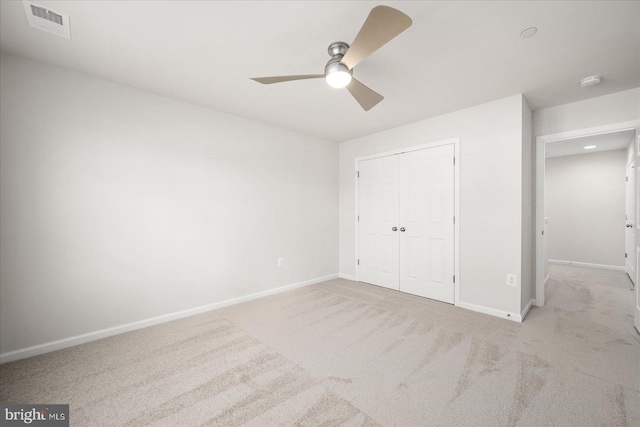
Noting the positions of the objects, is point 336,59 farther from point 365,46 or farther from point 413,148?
point 413,148

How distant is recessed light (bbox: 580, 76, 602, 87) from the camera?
2465mm

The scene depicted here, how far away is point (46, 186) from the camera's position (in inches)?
89.2

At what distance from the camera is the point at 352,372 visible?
1.96 meters

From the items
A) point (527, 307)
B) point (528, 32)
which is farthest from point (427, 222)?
point (528, 32)

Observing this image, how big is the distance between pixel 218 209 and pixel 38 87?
1.84 metres

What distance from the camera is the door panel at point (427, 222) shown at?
3414mm

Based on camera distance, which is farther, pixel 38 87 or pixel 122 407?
pixel 38 87

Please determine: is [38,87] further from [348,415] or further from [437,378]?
[437,378]

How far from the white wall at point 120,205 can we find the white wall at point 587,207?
18.7 feet

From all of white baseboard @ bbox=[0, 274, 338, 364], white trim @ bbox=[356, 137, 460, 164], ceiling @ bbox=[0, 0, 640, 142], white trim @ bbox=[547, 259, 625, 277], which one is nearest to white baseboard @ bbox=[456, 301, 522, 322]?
white trim @ bbox=[356, 137, 460, 164]

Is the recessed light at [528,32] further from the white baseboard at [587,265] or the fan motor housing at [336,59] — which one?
the white baseboard at [587,265]

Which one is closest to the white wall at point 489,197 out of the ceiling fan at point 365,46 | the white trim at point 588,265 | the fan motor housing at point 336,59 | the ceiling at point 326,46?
the ceiling at point 326,46

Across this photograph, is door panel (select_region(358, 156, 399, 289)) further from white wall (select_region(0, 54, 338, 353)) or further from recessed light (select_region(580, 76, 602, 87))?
recessed light (select_region(580, 76, 602, 87))

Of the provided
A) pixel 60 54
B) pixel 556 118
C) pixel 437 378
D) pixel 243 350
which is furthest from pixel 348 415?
pixel 556 118
